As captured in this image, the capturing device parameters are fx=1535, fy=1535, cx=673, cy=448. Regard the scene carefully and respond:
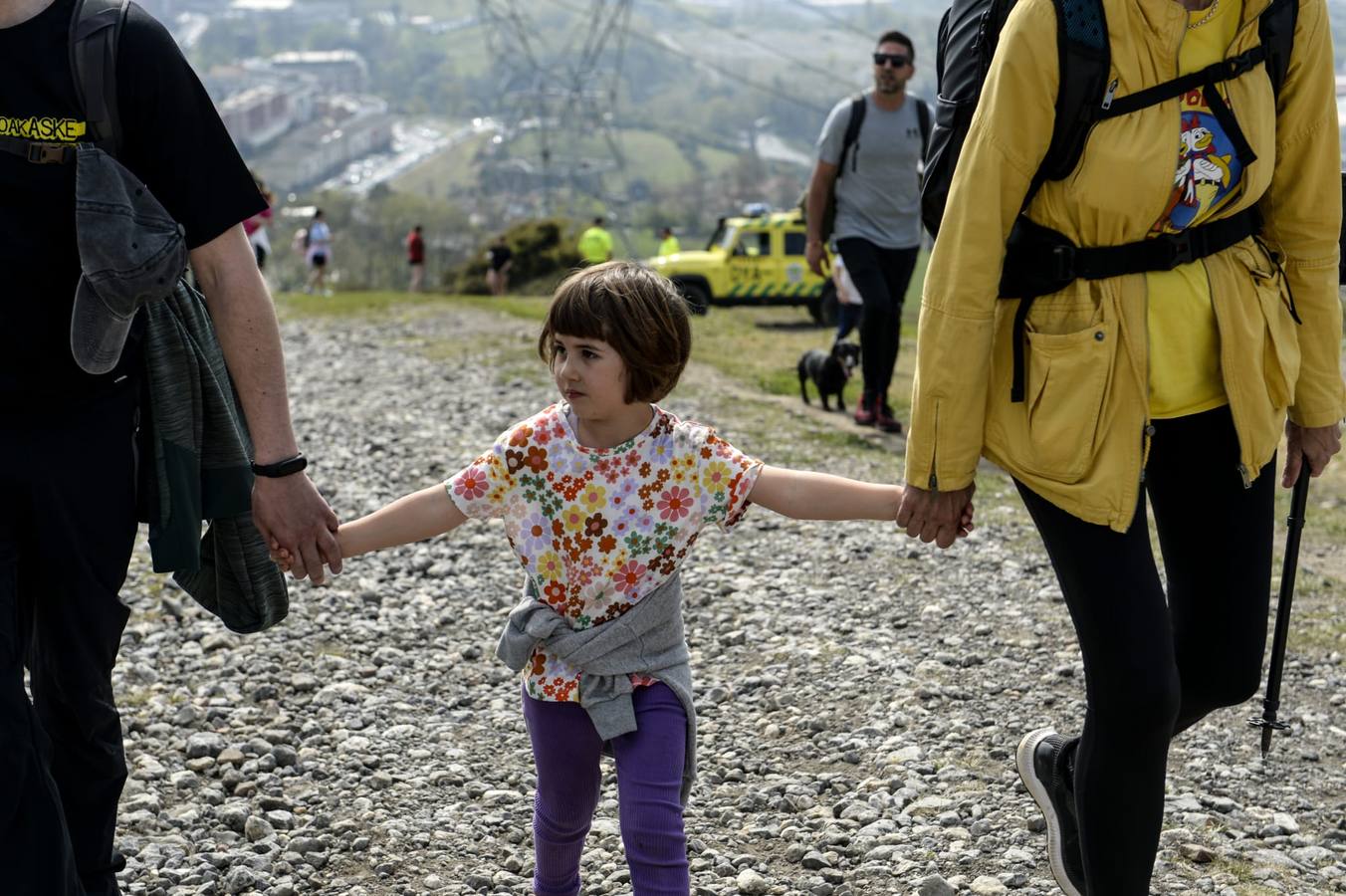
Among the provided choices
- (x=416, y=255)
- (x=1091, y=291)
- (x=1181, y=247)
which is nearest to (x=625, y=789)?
(x=1091, y=291)

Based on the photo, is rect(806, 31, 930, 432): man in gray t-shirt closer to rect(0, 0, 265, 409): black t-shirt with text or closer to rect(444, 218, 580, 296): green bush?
rect(0, 0, 265, 409): black t-shirt with text

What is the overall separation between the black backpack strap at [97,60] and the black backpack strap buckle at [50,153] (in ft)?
0.20

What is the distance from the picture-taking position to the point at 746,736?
18.0ft

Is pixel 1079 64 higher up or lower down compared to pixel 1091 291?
higher up

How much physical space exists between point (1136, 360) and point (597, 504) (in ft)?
3.90

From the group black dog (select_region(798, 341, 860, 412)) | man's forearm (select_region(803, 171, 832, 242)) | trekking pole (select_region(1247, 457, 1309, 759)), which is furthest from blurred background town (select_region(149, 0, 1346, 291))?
trekking pole (select_region(1247, 457, 1309, 759))

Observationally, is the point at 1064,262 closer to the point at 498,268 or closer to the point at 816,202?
the point at 816,202

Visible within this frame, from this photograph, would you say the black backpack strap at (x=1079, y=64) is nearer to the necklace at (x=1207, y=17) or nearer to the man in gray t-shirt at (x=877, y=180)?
the necklace at (x=1207, y=17)

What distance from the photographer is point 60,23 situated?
10.1 ft

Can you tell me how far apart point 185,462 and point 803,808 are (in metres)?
2.33

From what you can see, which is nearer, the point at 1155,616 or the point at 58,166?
the point at 58,166

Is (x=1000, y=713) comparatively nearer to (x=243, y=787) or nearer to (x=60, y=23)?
(x=243, y=787)

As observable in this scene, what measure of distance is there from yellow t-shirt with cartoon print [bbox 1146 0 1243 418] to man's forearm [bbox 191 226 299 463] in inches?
75.0

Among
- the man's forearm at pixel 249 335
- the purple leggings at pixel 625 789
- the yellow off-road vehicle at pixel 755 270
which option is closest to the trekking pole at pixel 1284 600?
the purple leggings at pixel 625 789
